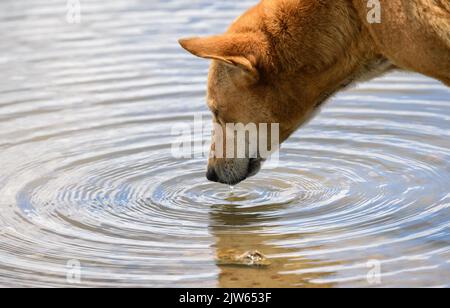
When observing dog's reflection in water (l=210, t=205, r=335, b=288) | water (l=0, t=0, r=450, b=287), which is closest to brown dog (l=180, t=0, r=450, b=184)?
dog's reflection in water (l=210, t=205, r=335, b=288)

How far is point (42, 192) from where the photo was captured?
7793 mm

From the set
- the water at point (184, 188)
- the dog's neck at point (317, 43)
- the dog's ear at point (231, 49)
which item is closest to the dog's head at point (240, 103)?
the dog's ear at point (231, 49)

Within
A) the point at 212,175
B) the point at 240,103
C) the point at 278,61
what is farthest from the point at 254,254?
the point at 278,61

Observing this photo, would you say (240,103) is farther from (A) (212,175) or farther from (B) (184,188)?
(B) (184,188)

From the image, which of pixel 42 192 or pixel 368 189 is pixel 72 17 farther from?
pixel 368 189

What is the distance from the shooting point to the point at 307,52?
6695mm

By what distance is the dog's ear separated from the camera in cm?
639

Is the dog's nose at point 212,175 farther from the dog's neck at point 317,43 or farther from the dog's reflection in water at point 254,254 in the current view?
the dog's neck at point 317,43

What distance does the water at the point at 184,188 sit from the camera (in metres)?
6.53

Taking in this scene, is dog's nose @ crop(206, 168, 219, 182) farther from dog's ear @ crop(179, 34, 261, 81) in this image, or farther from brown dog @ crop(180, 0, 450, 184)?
dog's ear @ crop(179, 34, 261, 81)

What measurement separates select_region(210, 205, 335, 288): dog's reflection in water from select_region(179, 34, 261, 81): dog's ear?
3.50ft
